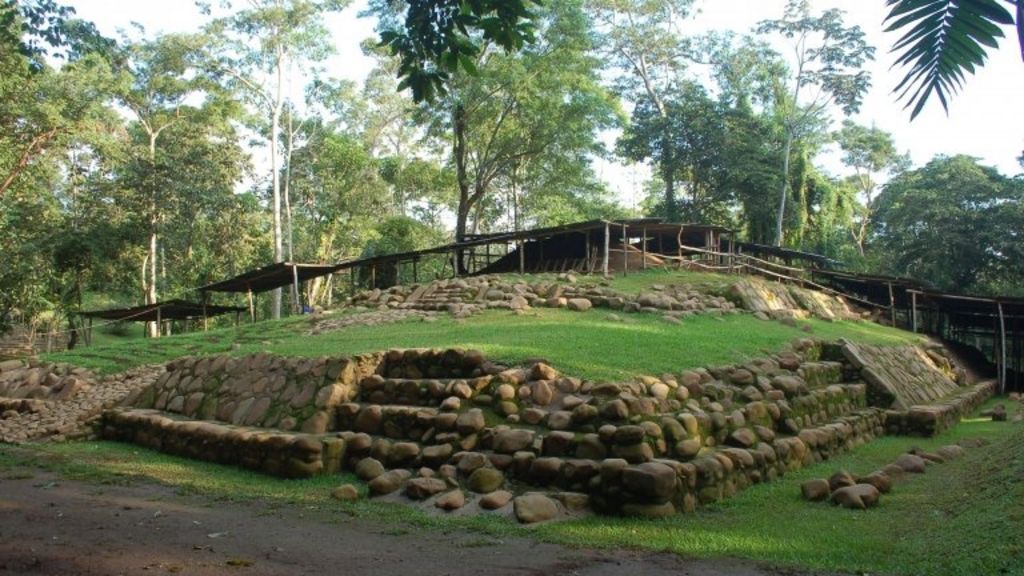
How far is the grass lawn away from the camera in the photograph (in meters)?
4.79

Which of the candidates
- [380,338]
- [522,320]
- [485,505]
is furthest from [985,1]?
[522,320]

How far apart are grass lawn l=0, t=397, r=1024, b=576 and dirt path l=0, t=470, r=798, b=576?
1.14 ft

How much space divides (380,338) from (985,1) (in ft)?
39.4

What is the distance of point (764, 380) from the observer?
32.4ft

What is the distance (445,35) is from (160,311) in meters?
22.6

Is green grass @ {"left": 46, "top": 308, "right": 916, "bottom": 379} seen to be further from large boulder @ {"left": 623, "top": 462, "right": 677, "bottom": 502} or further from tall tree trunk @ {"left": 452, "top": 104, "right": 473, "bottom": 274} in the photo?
tall tree trunk @ {"left": 452, "top": 104, "right": 473, "bottom": 274}

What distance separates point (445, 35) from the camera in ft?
12.1

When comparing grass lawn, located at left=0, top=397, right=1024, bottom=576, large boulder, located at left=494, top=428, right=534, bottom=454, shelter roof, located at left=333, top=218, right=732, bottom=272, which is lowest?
grass lawn, located at left=0, top=397, right=1024, bottom=576

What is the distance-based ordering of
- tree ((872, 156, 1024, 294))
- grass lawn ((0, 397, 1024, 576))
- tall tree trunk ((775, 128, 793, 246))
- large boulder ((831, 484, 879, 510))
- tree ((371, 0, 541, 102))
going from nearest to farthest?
tree ((371, 0, 541, 102)) < grass lawn ((0, 397, 1024, 576)) < large boulder ((831, 484, 879, 510)) < tree ((872, 156, 1024, 294)) < tall tree trunk ((775, 128, 793, 246))

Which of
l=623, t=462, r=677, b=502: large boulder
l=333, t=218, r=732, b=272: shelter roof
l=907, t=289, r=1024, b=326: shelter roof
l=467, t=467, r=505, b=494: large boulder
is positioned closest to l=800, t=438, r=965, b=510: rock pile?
l=623, t=462, r=677, b=502: large boulder

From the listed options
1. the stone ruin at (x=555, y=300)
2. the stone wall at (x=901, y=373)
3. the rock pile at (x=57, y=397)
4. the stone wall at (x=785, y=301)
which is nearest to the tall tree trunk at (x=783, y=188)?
the stone wall at (x=785, y=301)

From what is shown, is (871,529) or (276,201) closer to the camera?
(871,529)

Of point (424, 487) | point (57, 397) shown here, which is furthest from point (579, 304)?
point (57, 397)

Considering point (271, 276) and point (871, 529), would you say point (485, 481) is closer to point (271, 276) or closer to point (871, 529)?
point (871, 529)
